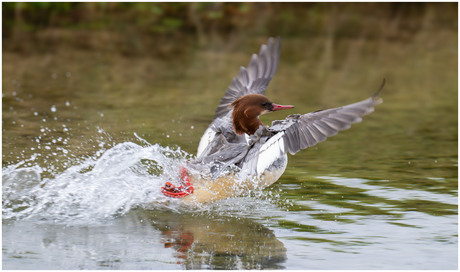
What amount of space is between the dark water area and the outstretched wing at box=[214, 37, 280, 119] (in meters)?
0.74

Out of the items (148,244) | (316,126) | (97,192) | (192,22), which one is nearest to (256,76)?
(316,126)

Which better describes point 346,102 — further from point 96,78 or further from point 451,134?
point 96,78

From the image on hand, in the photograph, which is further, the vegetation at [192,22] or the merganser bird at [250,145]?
the vegetation at [192,22]

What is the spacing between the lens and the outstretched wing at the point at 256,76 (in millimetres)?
7082

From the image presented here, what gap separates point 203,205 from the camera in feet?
19.8

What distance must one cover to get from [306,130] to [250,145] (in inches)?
22.0

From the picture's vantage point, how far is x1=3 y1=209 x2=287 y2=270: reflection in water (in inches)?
187

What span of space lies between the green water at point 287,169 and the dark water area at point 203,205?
20 mm

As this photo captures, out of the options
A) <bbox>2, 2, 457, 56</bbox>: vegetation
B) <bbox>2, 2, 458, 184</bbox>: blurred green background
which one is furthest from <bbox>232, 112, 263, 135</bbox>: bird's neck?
<bbox>2, 2, 457, 56</bbox>: vegetation

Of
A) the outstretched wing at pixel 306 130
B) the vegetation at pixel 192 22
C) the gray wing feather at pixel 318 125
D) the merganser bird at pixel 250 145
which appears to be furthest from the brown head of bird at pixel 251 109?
the vegetation at pixel 192 22

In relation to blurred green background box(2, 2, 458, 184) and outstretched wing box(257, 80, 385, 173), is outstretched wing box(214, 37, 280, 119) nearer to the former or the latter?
blurred green background box(2, 2, 458, 184)

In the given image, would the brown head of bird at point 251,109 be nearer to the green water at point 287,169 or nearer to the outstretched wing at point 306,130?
the outstretched wing at point 306,130

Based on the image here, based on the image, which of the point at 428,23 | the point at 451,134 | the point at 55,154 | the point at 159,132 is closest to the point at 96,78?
the point at 159,132

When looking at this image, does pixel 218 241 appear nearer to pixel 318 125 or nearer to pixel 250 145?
pixel 250 145
